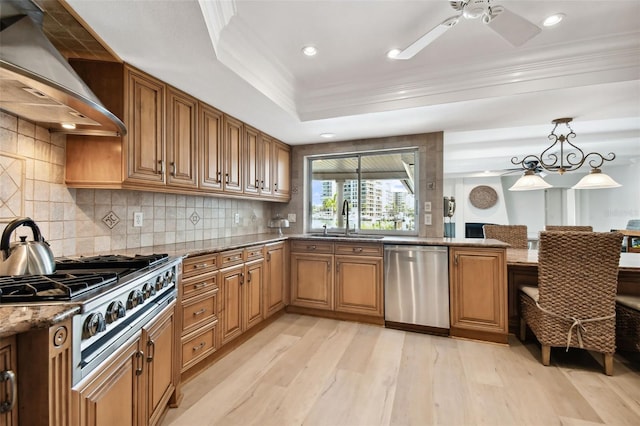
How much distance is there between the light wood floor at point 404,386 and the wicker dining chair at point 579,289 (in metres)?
0.28

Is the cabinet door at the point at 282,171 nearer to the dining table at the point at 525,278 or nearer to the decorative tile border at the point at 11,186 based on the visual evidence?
the decorative tile border at the point at 11,186

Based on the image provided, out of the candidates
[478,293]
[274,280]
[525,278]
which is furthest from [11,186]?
[525,278]

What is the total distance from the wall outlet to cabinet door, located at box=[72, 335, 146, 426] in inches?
49.5

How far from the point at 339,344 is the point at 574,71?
9.81 ft

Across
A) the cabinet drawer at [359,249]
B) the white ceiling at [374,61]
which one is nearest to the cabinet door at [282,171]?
the white ceiling at [374,61]

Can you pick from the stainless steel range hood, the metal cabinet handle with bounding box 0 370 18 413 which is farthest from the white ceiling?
the metal cabinet handle with bounding box 0 370 18 413

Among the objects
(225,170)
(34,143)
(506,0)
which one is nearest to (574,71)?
(506,0)

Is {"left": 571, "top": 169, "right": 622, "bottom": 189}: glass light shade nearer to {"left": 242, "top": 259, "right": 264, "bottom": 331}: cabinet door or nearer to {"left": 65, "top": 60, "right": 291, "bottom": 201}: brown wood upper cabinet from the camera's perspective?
{"left": 242, "top": 259, "right": 264, "bottom": 331}: cabinet door

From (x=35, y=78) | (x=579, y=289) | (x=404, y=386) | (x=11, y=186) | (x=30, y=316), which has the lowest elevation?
(x=404, y=386)

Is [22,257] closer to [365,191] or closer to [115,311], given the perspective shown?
[115,311]

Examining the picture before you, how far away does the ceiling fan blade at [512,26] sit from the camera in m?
1.51

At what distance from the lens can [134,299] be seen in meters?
1.25

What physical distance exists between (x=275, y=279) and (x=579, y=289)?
2733 millimetres

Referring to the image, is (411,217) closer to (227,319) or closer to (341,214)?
(341,214)
